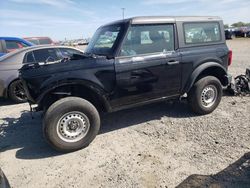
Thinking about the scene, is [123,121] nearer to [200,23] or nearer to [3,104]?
[200,23]

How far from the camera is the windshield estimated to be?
14.5 ft

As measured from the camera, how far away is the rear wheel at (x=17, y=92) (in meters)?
6.69

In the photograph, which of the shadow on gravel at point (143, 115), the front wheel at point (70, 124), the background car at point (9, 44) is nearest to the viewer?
the front wheel at point (70, 124)

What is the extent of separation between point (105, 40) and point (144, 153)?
2.26 m

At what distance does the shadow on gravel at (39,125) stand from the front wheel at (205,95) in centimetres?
→ 27

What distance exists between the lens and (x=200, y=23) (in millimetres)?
5148

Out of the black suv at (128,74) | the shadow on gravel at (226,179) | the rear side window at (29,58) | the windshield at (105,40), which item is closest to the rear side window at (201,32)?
the black suv at (128,74)

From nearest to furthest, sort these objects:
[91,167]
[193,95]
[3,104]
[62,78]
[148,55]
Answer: [91,167] < [62,78] < [148,55] < [193,95] < [3,104]

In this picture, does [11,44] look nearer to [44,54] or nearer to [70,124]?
[44,54]

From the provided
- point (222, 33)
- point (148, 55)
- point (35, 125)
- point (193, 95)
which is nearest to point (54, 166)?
point (35, 125)

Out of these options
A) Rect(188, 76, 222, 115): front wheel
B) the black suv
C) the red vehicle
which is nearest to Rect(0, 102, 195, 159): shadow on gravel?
Rect(188, 76, 222, 115): front wheel

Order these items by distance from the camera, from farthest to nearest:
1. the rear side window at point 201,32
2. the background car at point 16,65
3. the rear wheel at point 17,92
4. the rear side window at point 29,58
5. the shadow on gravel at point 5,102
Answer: the shadow on gravel at point 5,102
the rear side window at point 29,58
the rear wheel at point 17,92
the background car at point 16,65
the rear side window at point 201,32

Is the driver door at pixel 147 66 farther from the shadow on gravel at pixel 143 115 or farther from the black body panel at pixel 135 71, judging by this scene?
the shadow on gravel at pixel 143 115

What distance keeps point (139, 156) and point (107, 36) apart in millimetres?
2333
